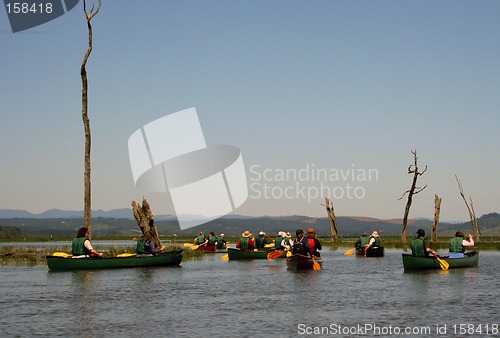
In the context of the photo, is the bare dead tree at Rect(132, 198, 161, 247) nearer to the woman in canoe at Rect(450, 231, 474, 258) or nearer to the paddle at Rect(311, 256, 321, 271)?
the paddle at Rect(311, 256, 321, 271)

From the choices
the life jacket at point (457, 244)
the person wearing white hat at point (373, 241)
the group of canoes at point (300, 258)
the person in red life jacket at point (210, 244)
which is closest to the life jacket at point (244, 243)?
the person in red life jacket at point (210, 244)

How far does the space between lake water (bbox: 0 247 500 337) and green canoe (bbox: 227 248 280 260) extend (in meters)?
11.9

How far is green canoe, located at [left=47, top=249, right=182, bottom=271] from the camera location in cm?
3369

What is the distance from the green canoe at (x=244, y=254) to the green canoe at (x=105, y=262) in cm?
953

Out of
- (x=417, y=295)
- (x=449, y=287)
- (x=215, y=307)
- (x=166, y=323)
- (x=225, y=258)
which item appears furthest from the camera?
(x=225, y=258)

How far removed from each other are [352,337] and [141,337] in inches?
190

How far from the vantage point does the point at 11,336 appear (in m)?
17.0

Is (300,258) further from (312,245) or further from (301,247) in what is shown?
(312,245)

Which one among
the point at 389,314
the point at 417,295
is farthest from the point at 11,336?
the point at 417,295

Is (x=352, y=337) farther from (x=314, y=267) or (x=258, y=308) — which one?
(x=314, y=267)

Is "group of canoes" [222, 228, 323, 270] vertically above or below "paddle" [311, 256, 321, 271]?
above

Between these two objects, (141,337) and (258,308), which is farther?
(258,308)

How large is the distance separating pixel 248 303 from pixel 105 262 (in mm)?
13070

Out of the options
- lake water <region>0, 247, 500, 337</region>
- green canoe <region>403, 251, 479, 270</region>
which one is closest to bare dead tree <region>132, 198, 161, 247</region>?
lake water <region>0, 247, 500, 337</region>
